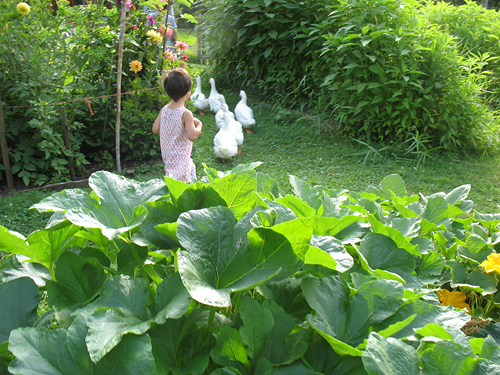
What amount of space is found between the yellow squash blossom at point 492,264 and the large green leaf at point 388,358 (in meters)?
0.63

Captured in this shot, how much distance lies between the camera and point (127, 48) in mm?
4539

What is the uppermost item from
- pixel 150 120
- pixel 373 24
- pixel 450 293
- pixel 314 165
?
pixel 373 24

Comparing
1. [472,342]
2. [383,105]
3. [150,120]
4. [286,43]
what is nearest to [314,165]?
[383,105]

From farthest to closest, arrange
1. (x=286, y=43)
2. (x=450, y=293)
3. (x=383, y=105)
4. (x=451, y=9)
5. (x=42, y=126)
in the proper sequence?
(x=451, y=9) < (x=286, y=43) < (x=383, y=105) < (x=42, y=126) < (x=450, y=293)

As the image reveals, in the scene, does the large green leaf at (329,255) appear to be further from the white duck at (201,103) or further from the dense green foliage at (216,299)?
the white duck at (201,103)

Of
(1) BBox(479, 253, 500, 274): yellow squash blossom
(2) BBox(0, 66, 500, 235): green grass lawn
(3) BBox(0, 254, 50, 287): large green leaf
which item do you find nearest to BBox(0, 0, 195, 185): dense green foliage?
(2) BBox(0, 66, 500, 235): green grass lawn

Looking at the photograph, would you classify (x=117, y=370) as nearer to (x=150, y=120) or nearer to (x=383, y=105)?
(x=150, y=120)

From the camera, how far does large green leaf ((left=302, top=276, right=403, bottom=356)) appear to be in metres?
0.61

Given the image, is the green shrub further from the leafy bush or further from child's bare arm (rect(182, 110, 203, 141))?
child's bare arm (rect(182, 110, 203, 141))

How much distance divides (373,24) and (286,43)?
183cm

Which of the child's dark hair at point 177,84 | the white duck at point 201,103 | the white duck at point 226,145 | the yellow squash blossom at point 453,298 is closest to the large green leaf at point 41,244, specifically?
the yellow squash blossom at point 453,298

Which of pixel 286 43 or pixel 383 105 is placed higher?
pixel 286 43

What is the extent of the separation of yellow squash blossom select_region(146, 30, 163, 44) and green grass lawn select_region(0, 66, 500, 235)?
1.47 metres

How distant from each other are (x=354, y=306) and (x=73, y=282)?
50cm
